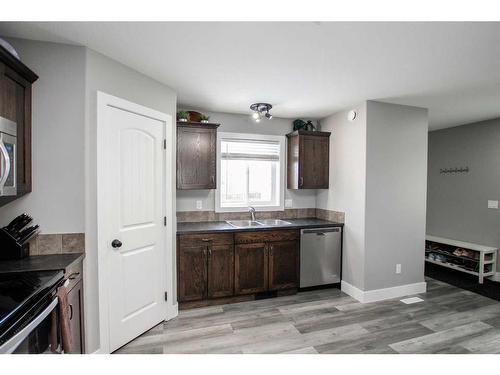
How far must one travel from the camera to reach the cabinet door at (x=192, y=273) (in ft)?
9.14

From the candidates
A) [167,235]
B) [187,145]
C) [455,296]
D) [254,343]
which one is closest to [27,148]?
[167,235]

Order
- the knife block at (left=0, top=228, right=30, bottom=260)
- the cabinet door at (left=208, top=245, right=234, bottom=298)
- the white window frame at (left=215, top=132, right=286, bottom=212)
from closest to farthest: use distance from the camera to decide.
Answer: the knife block at (left=0, top=228, right=30, bottom=260)
the cabinet door at (left=208, top=245, right=234, bottom=298)
the white window frame at (left=215, top=132, right=286, bottom=212)

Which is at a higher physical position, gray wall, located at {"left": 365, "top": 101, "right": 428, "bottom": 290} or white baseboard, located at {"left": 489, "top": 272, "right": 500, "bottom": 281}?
gray wall, located at {"left": 365, "top": 101, "right": 428, "bottom": 290}

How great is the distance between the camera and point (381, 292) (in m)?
3.09

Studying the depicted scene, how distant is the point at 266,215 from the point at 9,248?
111 inches

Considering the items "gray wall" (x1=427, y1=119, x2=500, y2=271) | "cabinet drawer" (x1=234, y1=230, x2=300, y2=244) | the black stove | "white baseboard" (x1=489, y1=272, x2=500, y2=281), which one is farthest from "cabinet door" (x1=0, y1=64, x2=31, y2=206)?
"white baseboard" (x1=489, y1=272, x2=500, y2=281)

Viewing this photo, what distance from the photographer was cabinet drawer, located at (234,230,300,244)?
2.99m

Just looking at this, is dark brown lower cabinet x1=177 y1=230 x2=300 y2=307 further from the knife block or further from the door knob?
the knife block

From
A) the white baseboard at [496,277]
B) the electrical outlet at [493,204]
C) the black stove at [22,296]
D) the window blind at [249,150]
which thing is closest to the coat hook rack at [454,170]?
the electrical outlet at [493,204]

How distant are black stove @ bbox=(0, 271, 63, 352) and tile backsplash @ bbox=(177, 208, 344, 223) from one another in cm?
194

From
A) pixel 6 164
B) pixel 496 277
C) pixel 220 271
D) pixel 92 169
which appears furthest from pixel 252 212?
pixel 496 277

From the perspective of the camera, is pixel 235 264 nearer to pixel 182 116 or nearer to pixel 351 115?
pixel 182 116

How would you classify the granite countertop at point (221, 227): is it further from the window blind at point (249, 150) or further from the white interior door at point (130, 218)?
the window blind at point (249, 150)

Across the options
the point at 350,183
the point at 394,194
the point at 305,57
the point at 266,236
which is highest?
the point at 305,57
